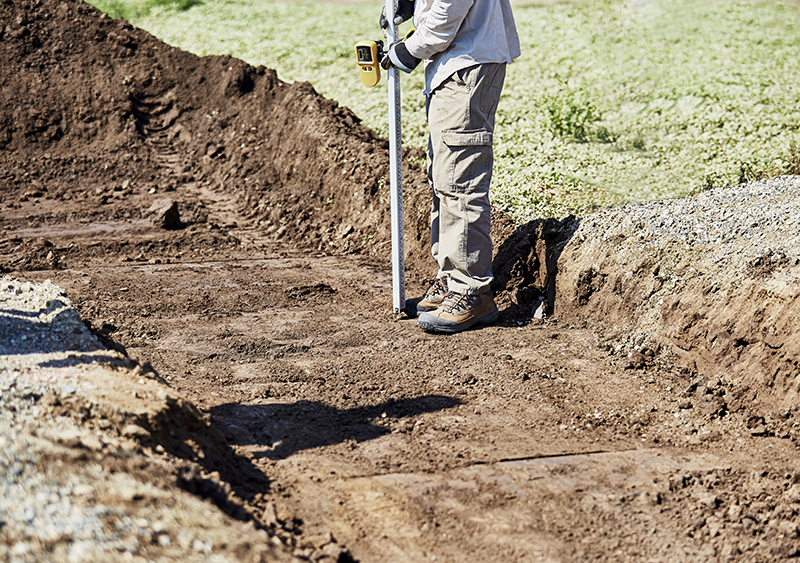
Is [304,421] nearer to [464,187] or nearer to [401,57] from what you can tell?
[464,187]

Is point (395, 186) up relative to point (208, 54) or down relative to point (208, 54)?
down

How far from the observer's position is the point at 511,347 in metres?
4.51

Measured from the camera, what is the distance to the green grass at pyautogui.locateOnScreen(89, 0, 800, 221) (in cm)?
669

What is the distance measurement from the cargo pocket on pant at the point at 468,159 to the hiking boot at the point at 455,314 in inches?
27.9

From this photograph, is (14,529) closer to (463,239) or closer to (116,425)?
(116,425)

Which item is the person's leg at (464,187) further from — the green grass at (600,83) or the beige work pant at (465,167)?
the green grass at (600,83)

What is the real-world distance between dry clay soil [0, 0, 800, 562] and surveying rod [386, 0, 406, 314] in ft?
0.88

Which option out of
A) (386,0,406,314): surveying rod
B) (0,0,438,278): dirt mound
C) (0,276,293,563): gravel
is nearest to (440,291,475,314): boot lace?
(386,0,406,314): surveying rod

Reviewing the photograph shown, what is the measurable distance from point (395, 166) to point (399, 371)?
150cm

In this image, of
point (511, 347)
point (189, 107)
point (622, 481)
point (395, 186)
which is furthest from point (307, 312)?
point (189, 107)

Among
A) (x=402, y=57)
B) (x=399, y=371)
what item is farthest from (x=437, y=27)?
(x=399, y=371)

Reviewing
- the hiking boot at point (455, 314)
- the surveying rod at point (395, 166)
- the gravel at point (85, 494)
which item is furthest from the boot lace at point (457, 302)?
Result: the gravel at point (85, 494)

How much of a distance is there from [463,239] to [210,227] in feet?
11.9

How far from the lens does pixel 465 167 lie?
4527 millimetres
